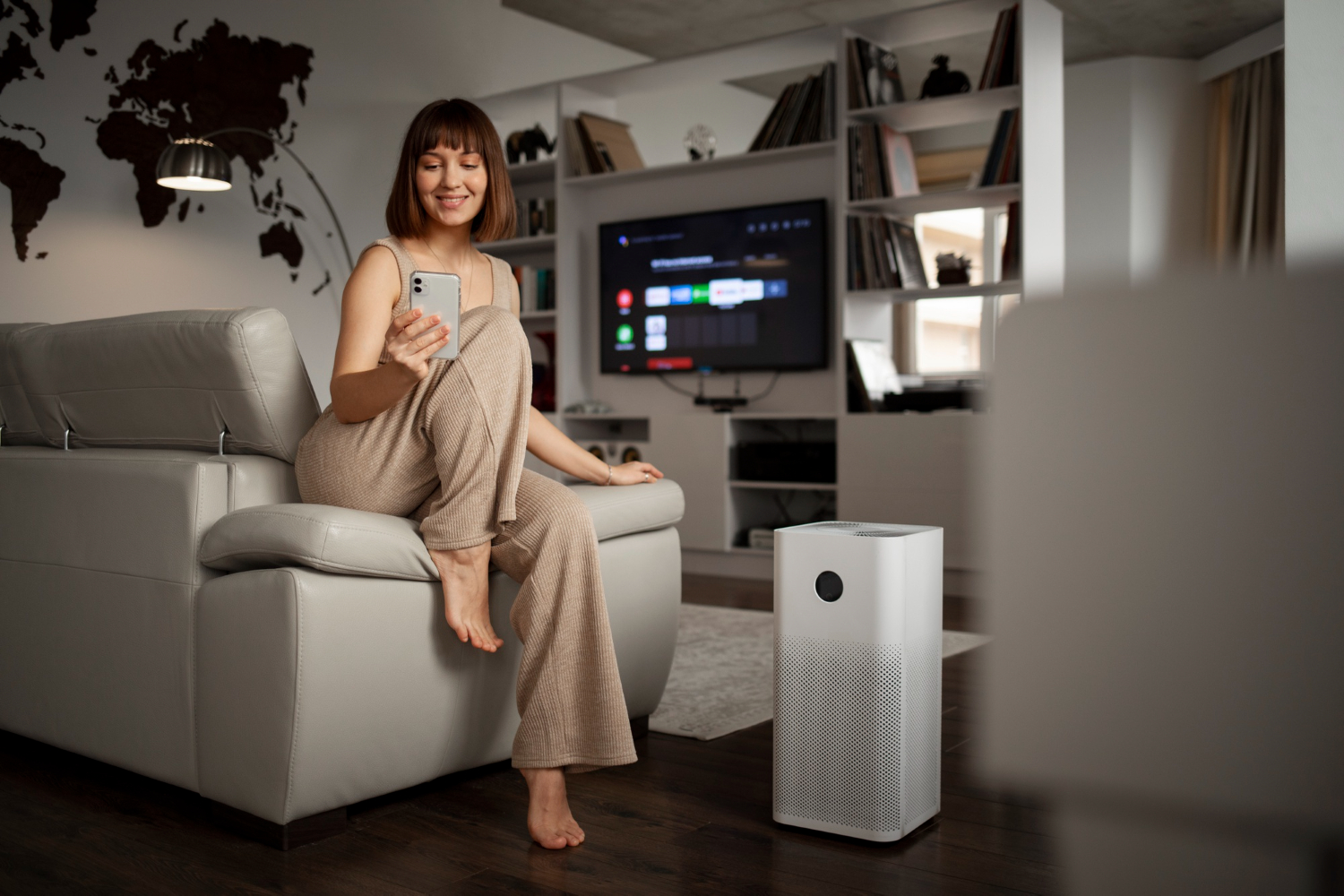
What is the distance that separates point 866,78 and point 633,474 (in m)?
2.73

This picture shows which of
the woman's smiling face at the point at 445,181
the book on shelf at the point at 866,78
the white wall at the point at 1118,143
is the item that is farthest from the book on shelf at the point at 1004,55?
the woman's smiling face at the point at 445,181

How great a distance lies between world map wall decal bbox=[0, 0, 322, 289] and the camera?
3.95 meters

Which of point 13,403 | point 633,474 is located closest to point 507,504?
point 633,474

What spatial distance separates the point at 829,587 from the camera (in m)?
1.52

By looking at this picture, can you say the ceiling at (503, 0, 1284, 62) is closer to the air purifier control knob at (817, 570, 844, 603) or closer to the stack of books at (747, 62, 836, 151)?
the stack of books at (747, 62, 836, 151)

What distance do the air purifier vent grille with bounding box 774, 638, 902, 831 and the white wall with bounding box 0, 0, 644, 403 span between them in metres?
3.64

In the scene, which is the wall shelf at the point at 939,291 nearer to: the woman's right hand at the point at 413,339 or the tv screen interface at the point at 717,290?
the tv screen interface at the point at 717,290

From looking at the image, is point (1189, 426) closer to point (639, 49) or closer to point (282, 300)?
point (282, 300)

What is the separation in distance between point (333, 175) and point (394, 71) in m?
0.69

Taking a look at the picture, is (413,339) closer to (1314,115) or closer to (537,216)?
(1314,115)

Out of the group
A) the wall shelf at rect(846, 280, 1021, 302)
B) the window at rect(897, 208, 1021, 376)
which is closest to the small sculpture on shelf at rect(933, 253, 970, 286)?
the wall shelf at rect(846, 280, 1021, 302)

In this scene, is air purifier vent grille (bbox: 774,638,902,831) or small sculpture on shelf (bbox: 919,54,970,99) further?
small sculpture on shelf (bbox: 919,54,970,99)

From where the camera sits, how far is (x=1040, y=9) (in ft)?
12.7

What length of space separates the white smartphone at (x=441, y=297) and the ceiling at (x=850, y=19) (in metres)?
4.14
